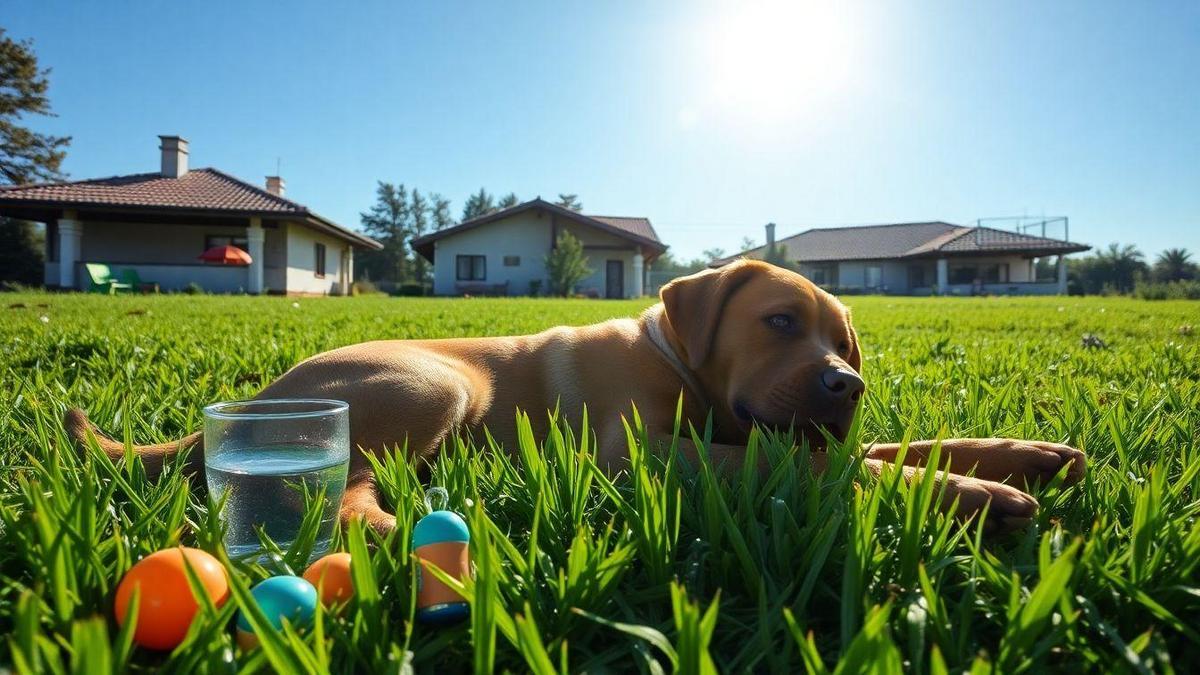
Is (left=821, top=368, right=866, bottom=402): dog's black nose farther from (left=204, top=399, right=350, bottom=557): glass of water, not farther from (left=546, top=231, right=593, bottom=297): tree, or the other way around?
(left=546, top=231, right=593, bottom=297): tree

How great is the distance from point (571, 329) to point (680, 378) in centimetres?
70

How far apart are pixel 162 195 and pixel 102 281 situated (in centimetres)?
600

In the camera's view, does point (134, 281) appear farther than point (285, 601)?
Yes

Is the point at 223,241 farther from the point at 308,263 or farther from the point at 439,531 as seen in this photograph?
the point at 439,531

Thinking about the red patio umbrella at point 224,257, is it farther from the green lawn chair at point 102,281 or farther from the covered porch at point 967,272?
the covered porch at point 967,272

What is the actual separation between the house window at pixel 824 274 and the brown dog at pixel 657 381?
58.4 metres

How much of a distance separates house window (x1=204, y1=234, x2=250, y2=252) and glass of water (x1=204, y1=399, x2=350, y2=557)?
33139 millimetres

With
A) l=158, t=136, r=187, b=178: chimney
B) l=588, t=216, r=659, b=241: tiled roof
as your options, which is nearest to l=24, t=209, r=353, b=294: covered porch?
l=158, t=136, r=187, b=178: chimney

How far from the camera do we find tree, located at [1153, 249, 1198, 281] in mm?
70975

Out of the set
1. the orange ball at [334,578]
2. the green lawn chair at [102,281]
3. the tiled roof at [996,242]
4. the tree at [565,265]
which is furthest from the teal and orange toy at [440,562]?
the tiled roof at [996,242]

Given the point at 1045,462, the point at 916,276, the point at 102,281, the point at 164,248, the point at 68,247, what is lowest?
the point at 1045,462

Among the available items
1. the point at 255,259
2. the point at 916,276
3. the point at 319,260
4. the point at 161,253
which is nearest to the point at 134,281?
the point at 255,259

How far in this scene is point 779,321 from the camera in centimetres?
283

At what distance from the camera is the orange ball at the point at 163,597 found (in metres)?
1.19
